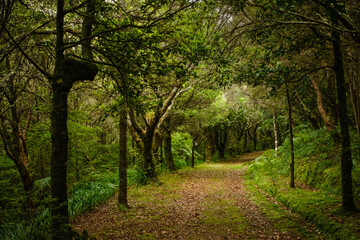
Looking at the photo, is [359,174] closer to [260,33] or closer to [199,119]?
[260,33]

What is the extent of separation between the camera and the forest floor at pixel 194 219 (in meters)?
5.82

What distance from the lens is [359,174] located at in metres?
6.96

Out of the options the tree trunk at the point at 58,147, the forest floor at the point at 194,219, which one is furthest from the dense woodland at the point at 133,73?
the forest floor at the point at 194,219

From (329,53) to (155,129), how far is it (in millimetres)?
9864

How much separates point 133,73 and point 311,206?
6.81m


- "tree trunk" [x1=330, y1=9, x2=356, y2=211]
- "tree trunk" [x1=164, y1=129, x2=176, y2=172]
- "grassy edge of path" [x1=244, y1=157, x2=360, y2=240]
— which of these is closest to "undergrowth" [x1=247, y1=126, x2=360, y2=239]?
"grassy edge of path" [x1=244, y1=157, x2=360, y2=240]

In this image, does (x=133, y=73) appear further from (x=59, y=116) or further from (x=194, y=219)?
(x=194, y=219)

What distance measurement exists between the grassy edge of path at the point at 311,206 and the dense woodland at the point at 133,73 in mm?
428

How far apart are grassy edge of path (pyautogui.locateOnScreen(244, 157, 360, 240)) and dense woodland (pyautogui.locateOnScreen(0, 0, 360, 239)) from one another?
1.41ft

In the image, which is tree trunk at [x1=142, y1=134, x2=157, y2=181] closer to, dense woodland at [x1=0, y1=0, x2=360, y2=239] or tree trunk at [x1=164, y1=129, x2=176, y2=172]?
dense woodland at [x1=0, y1=0, x2=360, y2=239]

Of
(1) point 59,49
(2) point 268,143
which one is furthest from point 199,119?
(2) point 268,143

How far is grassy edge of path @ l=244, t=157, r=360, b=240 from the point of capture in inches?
195

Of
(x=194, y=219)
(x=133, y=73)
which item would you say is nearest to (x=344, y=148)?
(x=194, y=219)

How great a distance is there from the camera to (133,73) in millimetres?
5344
